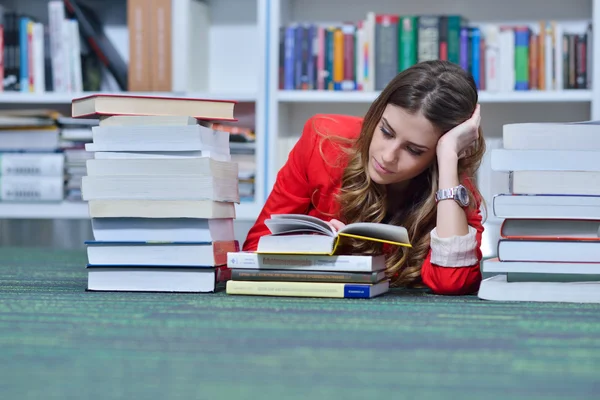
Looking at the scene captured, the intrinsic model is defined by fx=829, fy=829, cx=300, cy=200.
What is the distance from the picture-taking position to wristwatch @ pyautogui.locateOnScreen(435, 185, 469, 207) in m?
1.57

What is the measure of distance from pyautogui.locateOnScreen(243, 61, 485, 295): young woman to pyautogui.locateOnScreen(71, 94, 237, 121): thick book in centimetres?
30

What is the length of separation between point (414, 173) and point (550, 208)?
0.31m

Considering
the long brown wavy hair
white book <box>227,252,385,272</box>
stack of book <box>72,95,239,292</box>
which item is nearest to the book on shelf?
the long brown wavy hair

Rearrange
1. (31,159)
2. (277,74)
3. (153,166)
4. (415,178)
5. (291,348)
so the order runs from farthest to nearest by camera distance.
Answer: (31,159)
(277,74)
(415,178)
(153,166)
(291,348)

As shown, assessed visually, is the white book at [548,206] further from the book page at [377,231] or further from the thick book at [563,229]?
the book page at [377,231]

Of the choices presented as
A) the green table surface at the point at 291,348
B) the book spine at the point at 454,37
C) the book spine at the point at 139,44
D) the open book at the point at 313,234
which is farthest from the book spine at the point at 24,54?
the open book at the point at 313,234

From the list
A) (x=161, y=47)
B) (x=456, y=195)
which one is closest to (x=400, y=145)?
(x=456, y=195)

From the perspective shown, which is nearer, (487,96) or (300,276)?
(300,276)

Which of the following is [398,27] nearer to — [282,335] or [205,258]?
[205,258]

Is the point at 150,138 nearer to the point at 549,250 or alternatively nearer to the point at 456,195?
the point at 456,195

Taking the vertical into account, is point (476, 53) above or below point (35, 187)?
above

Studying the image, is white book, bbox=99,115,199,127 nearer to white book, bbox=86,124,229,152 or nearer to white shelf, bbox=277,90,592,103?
white book, bbox=86,124,229,152

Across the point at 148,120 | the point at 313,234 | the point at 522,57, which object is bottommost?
the point at 313,234

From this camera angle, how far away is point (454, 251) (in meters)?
1.57
